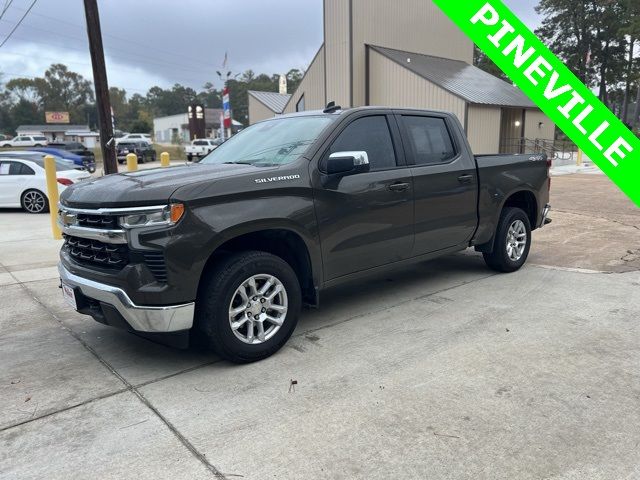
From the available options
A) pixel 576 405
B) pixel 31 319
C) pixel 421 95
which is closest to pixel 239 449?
pixel 576 405

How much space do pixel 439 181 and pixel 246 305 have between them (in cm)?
248

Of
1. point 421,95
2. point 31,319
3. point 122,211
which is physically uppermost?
point 421,95

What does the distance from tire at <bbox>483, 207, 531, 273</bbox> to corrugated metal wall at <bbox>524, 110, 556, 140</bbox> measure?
81.7ft

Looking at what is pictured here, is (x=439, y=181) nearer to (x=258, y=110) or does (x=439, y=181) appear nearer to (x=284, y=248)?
(x=284, y=248)

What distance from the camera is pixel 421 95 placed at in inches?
965

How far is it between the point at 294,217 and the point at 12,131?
132 m

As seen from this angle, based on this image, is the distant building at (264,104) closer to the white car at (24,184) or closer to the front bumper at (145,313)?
the white car at (24,184)

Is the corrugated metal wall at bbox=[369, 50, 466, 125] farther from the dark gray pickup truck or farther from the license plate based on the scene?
the license plate

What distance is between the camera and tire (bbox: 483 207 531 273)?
6.19 m

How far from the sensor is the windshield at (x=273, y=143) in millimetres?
4406

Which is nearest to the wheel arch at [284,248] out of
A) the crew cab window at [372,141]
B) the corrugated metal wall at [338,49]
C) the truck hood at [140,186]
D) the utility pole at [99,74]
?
the truck hood at [140,186]

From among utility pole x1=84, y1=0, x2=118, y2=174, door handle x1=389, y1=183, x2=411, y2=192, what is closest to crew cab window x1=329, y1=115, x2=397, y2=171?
door handle x1=389, y1=183, x2=411, y2=192

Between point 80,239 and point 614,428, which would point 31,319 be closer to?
point 80,239

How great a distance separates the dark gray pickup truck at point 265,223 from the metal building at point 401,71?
1964cm
